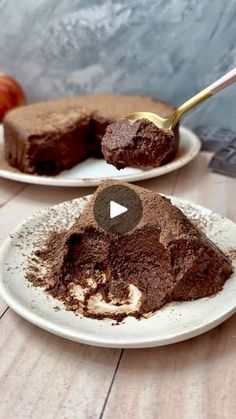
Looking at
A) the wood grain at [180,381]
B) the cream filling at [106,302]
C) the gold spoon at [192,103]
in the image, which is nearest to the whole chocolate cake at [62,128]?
the gold spoon at [192,103]

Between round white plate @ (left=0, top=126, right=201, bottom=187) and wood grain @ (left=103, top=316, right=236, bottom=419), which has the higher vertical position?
wood grain @ (left=103, top=316, right=236, bottom=419)

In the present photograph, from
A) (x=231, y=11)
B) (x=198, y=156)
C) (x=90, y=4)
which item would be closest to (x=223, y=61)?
(x=231, y=11)

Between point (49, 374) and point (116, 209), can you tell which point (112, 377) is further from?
point (116, 209)

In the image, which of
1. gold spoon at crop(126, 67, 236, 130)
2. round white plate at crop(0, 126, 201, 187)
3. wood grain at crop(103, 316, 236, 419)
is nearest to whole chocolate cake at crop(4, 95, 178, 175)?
round white plate at crop(0, 126, 201, 187)

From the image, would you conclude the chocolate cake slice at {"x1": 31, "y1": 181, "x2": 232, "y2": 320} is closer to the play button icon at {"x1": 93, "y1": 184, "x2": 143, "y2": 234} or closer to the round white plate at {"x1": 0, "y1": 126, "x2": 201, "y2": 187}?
the play button icon at {"x1": 93, "y1": 184, "x2": 143, "y2": 234}

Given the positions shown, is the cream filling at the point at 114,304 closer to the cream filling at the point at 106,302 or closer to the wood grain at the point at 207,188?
the cream filling at the point at 106,302

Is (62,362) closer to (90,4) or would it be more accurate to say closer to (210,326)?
(210,326)
